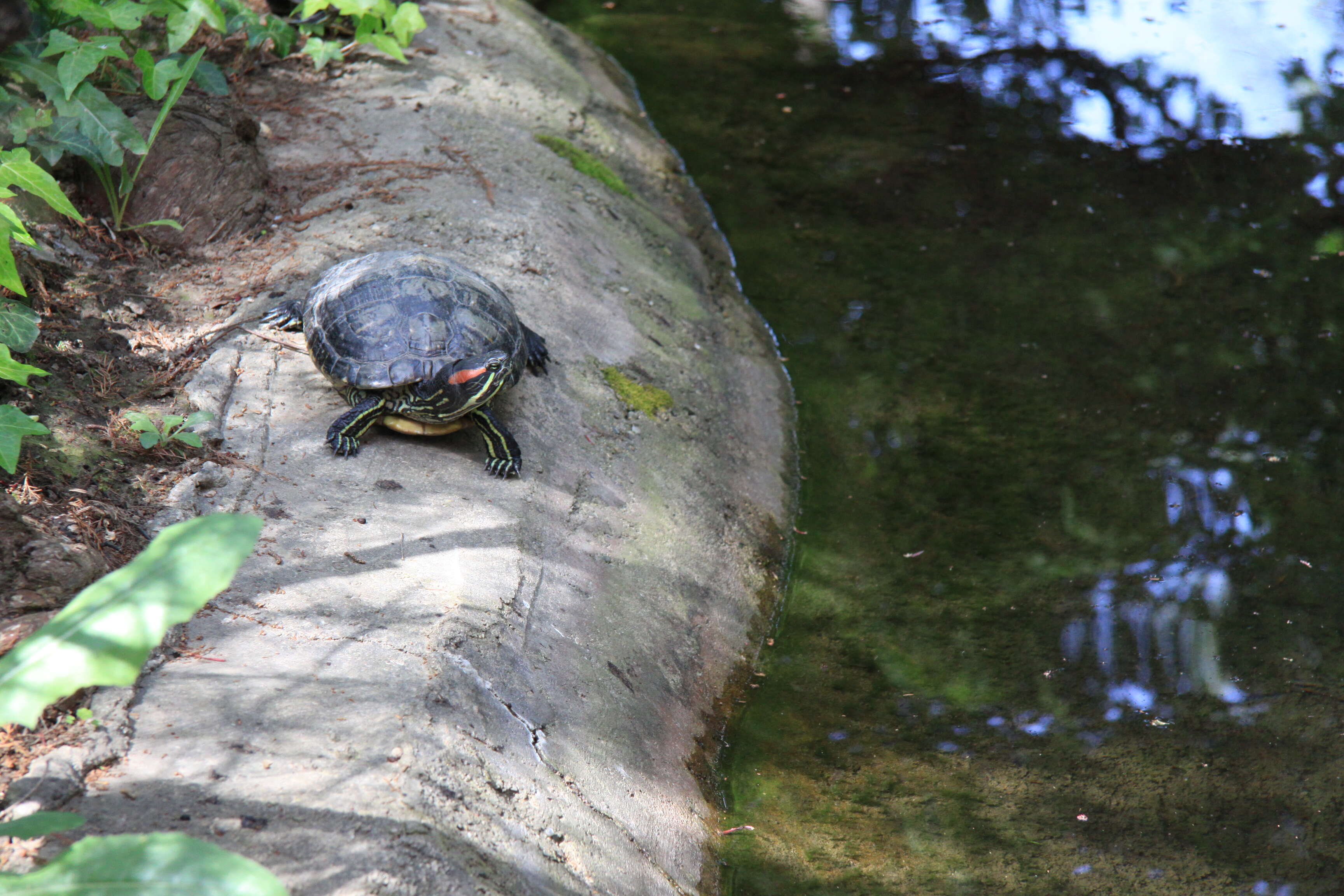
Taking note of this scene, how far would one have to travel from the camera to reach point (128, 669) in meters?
1.92

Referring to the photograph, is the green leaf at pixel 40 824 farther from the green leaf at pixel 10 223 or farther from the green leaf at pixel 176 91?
the green leaf at pixel 176 91

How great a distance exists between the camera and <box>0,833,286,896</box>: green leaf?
1773mm

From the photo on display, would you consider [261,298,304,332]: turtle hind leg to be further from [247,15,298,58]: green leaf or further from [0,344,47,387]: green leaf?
[247,15,298,58]: green leaf

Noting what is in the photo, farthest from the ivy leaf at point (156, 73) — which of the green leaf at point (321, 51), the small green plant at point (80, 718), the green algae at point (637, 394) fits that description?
the small green plant at point (80, 718)

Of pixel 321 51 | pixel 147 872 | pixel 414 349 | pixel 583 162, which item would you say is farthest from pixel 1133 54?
pixel 147 872

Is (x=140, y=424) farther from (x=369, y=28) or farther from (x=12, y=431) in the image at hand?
(x=369, y=28)

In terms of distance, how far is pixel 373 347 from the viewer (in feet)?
12.8

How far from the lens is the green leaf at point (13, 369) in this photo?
3.12 metres

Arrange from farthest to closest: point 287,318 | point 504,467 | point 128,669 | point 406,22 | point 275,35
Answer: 1. point 406,22
2. point 275,35
3. point 287,318
4. point 504,467
5. point 128,669

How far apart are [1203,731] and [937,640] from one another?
1127 millimetres

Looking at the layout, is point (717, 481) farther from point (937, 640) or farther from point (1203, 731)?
point (1203, 731)

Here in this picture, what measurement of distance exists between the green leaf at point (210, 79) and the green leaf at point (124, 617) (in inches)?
153

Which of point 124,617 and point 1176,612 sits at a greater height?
point 124,617

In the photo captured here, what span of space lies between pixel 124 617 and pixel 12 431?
1.42 meters
